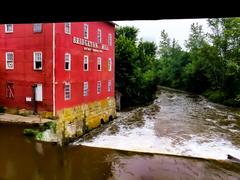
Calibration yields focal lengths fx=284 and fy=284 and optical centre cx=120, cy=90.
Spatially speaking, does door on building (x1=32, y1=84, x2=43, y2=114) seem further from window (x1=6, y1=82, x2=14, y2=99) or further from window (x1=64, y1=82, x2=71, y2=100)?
window (x1=6, y1=82, x2=14, y2=99)

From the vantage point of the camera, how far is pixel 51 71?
58.4ft

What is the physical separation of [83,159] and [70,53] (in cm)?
751

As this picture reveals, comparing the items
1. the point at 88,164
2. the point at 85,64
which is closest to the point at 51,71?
the point at 85,64

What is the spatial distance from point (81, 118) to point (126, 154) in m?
5.37

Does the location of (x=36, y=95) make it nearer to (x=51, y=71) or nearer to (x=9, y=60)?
(x=51, y=71)

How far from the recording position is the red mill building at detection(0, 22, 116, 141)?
17.8m

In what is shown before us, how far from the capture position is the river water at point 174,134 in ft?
Answer: 56.6

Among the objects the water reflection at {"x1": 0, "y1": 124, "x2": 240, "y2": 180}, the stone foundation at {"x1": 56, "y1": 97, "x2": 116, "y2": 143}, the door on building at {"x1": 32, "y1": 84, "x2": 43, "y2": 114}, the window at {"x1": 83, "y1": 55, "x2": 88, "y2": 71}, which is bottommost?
the water reflection at {"x1": 0, "y1": 124, "x2": 240, "y2": 180}

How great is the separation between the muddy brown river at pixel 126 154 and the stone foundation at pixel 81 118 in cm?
68

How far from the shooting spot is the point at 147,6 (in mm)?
6031

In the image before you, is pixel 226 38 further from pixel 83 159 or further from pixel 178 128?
pixel 83 159

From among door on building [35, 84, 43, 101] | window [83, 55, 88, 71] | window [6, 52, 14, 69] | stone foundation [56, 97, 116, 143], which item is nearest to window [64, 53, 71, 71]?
door on building [35, 84, 43, 101]

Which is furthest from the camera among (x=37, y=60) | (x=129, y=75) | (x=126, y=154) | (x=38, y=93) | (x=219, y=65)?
(x=219, y=65)

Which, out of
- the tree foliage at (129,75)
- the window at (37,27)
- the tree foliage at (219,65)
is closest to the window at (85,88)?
the window at (37,27)
